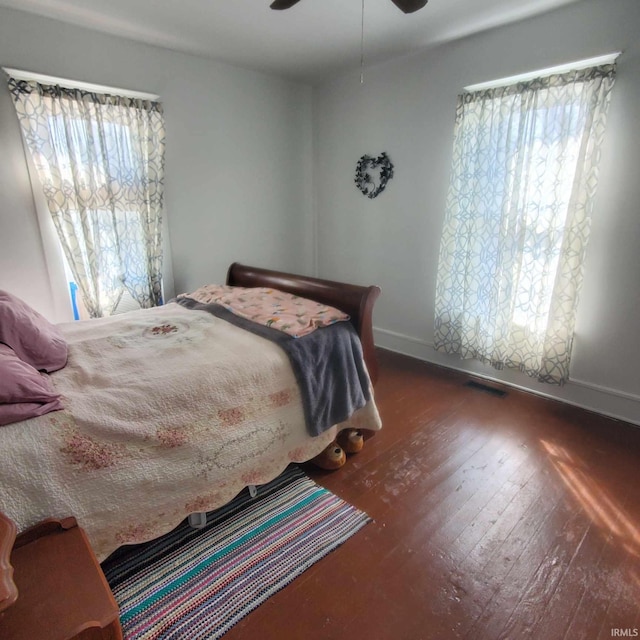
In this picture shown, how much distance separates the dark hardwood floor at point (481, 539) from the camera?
1290mm

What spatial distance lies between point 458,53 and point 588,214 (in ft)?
5.05

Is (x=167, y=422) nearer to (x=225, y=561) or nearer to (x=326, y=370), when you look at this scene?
(x=225, y=561)

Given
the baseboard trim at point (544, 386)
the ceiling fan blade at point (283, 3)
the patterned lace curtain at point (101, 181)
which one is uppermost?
the ceiling fan blade at point (283, 3)

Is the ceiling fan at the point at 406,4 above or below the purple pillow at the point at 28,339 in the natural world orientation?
above

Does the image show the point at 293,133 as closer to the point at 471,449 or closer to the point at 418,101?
the point at 418,101

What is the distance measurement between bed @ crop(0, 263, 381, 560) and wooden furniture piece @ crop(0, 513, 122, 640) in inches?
3.2

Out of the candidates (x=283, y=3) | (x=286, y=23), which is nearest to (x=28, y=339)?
(x=283, y=3)

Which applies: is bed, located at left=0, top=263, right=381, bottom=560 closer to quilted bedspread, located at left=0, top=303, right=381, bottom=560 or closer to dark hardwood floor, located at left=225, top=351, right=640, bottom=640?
quilted bedspread, located at left=0, top=303, right=381, bottom=560

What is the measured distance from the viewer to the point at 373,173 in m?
3.55

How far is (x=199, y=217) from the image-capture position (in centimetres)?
338

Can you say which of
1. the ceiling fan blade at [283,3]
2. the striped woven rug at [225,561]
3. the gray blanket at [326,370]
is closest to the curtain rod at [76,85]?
the ceiling fan blade at [283,3]

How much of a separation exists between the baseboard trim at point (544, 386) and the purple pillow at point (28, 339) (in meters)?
2.74

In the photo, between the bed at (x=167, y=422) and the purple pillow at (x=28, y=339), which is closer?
the bed at (x=167, y=422)

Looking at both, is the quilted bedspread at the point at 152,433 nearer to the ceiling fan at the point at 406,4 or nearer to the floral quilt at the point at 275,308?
the floral quilt at the point at 275,308
